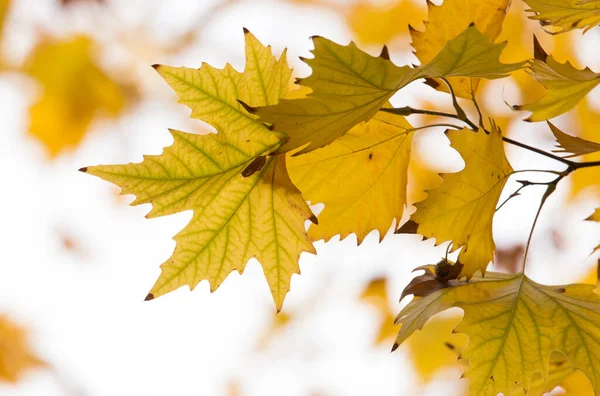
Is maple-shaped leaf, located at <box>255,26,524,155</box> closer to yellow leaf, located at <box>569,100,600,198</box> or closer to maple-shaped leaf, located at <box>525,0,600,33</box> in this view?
maple-shaped leaf, located at <box>525,0,600,33</box>

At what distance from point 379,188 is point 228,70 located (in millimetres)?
181

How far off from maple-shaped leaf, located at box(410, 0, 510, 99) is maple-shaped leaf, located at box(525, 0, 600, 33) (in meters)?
0.06

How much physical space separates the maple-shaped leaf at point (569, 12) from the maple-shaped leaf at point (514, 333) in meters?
0.23

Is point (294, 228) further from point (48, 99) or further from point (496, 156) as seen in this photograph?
point (48, 99)

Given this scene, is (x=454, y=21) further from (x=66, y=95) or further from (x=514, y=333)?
(x=66, y=95)

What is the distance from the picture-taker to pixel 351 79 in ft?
1.36

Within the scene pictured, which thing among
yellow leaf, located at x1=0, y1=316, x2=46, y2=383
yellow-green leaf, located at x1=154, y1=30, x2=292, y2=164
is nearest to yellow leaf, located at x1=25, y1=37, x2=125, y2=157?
yellow leaf, located at x1=0, y1=316, x2=46, y2=383

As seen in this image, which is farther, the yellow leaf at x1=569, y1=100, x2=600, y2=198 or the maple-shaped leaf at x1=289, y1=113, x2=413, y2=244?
the yellow leaf at x1=569, y1=100, x2=600, y2=198

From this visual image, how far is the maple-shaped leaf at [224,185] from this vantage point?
1.67ft

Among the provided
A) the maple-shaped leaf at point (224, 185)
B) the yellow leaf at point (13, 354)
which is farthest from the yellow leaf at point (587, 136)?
the yellow leaf at point (13, 354)

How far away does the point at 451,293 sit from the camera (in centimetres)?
53

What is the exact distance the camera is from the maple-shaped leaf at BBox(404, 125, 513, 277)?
19.1 inches

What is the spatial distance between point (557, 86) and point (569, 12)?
0.06m

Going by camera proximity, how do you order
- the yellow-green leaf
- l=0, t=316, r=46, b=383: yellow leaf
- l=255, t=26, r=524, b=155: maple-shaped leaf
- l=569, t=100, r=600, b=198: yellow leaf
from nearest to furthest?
l=255, t=26, r=524, b=155: maple-shaped leaf
the yellow-green leaf
l=569, t=100, r=600, b=198: yellow leaf
l=0, t=316, r=46, b=383: yellow leaf
